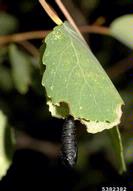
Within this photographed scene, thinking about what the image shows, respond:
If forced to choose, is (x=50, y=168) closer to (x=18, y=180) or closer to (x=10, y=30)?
(x=18, y=180)

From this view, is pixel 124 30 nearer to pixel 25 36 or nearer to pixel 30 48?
pixel 25 36

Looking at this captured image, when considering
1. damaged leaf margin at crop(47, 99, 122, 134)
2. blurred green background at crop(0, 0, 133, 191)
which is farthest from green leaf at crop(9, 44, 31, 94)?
damaged leaf margin at crop(47, 99, 122, 134)

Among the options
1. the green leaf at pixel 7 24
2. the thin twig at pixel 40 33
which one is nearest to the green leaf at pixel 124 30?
the thin twig at pixel 40 33

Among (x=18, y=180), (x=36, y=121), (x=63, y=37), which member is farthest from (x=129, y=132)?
(x=63, y=37)

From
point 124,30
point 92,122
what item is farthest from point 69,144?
point 124,30

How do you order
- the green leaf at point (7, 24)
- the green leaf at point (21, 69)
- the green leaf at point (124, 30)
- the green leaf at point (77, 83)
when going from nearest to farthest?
the green leaf at point (77, 83), the green leaf at point (124, 30), the green leaf at point (21, 69), the green leaf at point (7, 24)

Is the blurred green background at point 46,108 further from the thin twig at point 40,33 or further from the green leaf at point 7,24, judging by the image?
the thin twig at point 40,33
